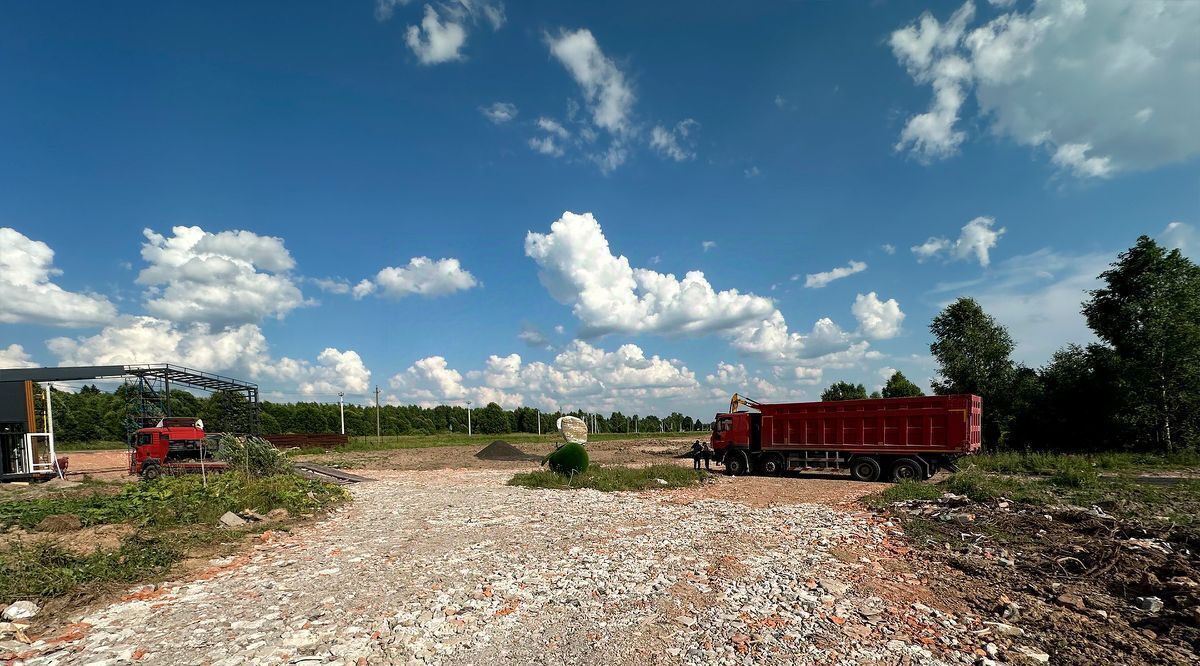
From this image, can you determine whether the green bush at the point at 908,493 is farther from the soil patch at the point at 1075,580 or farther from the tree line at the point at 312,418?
the tree line at the point at 312,418

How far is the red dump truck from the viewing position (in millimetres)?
18906

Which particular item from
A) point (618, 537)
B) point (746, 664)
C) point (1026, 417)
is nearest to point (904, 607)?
point (746, 664)

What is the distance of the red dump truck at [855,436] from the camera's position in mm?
18906

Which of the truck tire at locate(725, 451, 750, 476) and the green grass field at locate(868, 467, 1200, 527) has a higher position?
the green grass field at locate(868, 467, 1200, 527)

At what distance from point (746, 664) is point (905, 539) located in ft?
20.4

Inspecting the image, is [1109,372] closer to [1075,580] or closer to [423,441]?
[1075,580]

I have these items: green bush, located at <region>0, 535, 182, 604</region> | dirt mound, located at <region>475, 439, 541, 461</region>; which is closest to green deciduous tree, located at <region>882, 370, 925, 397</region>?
dirt mound, located at <region>475, 439, 541, 461</region>

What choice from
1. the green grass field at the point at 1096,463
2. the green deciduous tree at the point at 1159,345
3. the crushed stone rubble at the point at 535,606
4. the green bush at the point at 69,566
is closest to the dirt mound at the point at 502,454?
the green grass field at the point at 1096,463

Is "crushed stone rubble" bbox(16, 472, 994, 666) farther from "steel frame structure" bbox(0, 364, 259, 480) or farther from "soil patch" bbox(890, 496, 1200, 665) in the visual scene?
"steel frame structure" bbox(0, 364, 259, 480)

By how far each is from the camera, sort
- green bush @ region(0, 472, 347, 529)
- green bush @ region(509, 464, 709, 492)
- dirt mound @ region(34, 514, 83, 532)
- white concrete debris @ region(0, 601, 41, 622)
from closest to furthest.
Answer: white concrete debris @ region(0, 601, 41, 622) → dirt mound @ region(34, 514, 83, 532) → green bush @ region(0, 472, 347, 529) → green bush @ region(509, 464, 709, 492)

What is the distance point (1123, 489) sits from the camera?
1455 centimetres

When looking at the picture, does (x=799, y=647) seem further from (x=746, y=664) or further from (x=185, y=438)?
(x=185, y=438)

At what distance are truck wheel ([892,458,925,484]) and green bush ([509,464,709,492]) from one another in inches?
263

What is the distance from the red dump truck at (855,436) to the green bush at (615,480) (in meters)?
3.49
